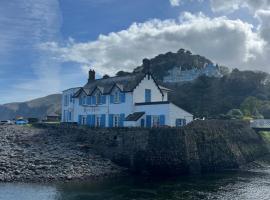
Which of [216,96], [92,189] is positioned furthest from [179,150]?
[216,96]

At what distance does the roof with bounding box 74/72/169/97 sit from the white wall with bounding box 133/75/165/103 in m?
0.57

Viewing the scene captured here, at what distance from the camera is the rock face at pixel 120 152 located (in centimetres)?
3747

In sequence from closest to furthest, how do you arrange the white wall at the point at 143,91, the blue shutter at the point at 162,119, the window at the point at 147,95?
the blue shutter at the point at 162,119 → the white wall at the point at 143,91 → the window at the point at 147,95

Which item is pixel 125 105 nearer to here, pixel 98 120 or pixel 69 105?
pixel 98 120

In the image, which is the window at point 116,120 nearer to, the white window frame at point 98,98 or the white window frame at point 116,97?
the white window frame at point 116,97

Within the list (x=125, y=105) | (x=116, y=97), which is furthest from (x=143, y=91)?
(x=116, y=97)

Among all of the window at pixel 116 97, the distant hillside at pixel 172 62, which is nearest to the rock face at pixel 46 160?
the window at pixel 116 97

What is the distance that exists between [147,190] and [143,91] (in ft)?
62.6

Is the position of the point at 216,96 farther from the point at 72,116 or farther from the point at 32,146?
the point at 32,146

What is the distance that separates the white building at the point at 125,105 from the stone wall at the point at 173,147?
2.86m

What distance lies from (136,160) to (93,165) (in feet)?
15.0

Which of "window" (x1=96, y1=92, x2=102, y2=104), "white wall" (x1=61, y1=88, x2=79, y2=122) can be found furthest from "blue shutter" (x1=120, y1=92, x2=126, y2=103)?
"white wall" (x1=61, y1=88, x2=79, y2=122)

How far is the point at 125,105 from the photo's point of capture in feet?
Answer: 159

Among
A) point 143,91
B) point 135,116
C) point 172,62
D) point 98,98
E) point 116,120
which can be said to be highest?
point 172,62
